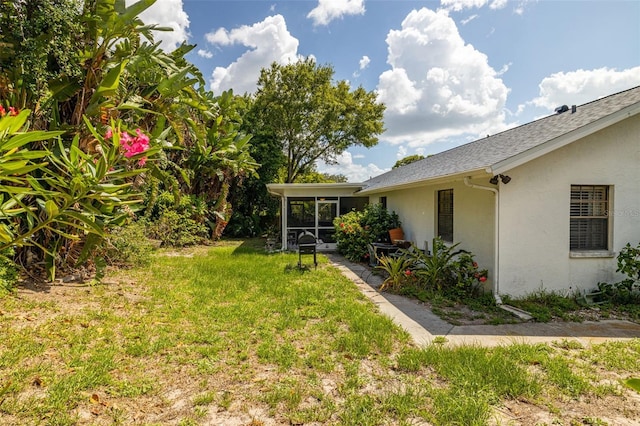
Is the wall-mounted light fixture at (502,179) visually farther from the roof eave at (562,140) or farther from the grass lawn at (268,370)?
the grass lawn at (268,370)

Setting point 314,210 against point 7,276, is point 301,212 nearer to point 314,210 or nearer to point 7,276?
point 314,210

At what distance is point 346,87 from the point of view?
24.0 m

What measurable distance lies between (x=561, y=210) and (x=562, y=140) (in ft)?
4.59

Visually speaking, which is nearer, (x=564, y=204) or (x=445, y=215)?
(x=564, y=204)

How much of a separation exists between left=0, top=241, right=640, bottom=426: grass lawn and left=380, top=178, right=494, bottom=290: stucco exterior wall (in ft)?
8.02

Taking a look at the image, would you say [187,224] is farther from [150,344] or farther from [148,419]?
[148,419]

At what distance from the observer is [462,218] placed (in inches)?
287

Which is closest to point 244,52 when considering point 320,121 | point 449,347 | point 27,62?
point 320,121

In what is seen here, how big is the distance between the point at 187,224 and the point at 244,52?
40.7 feet

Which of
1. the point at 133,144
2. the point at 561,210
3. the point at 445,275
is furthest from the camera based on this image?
the point at 445,275

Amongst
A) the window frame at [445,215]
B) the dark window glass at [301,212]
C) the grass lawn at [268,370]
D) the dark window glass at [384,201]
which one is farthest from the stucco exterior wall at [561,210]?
the dark window glass at [301,212]

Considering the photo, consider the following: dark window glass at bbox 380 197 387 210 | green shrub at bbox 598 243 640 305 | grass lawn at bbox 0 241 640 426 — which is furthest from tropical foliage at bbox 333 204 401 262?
green shrub at bbox 598 243 640 305

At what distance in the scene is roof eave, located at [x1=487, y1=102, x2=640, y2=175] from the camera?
5.52 meters

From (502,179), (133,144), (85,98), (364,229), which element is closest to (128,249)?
(85,98)
